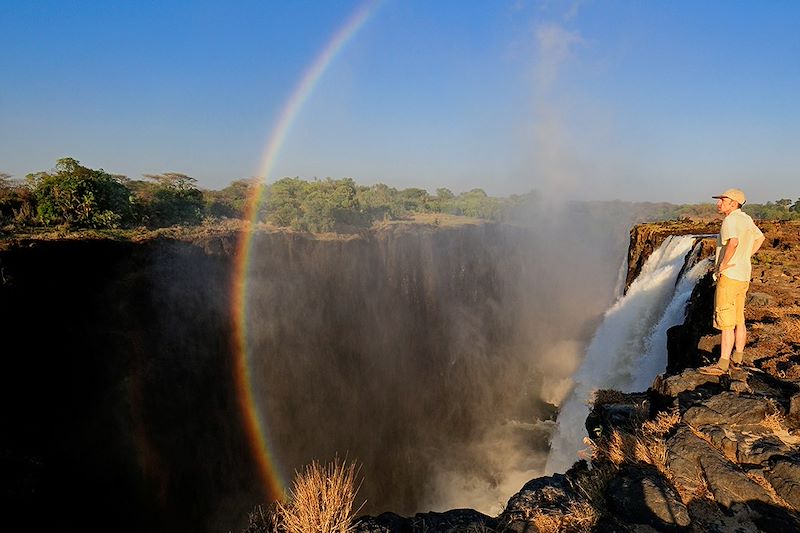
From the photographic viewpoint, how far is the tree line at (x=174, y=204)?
14828 mm

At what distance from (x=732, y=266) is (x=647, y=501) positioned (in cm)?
297

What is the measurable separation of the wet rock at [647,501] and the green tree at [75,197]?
18.1 metres

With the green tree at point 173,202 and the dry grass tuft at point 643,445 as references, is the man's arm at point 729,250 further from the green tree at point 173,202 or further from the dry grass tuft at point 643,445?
the green tree at point 173,202

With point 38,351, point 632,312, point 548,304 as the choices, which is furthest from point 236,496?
point 548,304

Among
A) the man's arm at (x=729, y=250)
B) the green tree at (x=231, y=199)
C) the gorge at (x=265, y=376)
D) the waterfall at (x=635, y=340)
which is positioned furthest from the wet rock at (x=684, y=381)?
the green tree at (x=231, y=199)

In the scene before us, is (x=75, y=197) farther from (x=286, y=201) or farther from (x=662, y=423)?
(x=286, y=201)

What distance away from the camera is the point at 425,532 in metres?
4.08

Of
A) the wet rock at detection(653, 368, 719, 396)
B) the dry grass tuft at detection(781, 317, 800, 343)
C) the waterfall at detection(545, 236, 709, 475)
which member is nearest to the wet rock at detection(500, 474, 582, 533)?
the wet rock at detection(653, 368, 719, 396)

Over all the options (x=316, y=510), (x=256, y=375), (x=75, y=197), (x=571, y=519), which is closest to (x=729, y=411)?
(x=571, y=519)

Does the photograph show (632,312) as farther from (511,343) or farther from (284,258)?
(511,343)

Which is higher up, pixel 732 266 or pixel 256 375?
pixel 732 266

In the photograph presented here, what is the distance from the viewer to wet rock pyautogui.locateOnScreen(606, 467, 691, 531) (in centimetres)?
318

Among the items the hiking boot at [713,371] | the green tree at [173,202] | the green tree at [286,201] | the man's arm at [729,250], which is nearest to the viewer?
the man's arm at [729,250]

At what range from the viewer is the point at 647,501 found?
336 cm
